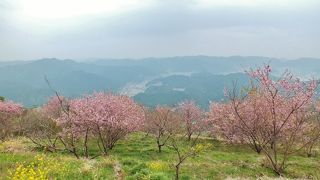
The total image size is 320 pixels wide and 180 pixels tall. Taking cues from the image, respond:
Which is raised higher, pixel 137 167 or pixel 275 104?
pixel 275 104

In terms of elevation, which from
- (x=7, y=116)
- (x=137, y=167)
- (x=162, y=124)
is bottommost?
(x=7, y=116)

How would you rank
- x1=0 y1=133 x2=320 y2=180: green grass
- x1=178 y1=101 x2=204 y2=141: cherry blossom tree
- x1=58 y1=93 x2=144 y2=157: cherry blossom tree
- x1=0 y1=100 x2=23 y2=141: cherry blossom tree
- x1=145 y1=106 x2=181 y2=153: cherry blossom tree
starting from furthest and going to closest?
x1=178 y1=101 x2=204 y2=141: cherry blossom tree < x1=0 y1=100 x2=23 y2=141: cherry blossom tree < x1=145 y1=106 x2=181 y2=153: cherry blossom tree < x1=58 y1=93 x2=144 y2=157: cherry blossom tree < x1=0 y1=133 x2=320 y2=180: green grass

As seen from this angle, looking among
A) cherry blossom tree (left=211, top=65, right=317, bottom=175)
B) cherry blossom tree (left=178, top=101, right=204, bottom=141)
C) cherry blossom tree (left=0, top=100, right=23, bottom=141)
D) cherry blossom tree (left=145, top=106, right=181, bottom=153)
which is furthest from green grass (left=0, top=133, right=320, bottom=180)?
cherry blossom tree (left=0, top=100, right=23, bottom=141)

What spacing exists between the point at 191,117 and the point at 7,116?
99.1 feet

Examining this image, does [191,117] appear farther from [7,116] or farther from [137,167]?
[137,167]

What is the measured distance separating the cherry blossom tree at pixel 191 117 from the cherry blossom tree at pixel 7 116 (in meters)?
27.5

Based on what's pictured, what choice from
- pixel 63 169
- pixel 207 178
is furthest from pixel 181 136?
pixel 63 169

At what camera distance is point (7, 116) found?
63.1 m

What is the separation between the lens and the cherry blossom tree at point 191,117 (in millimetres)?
64312

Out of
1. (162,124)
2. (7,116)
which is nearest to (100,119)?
(162,124)

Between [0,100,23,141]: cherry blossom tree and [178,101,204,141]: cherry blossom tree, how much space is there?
90.3 ft

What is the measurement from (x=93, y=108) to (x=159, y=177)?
2024 centimetres

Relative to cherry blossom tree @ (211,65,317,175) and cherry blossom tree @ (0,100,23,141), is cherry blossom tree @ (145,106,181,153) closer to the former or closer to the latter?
cherry blossom tree @ (0,100,23,141)

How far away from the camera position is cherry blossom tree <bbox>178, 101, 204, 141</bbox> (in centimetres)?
6431
